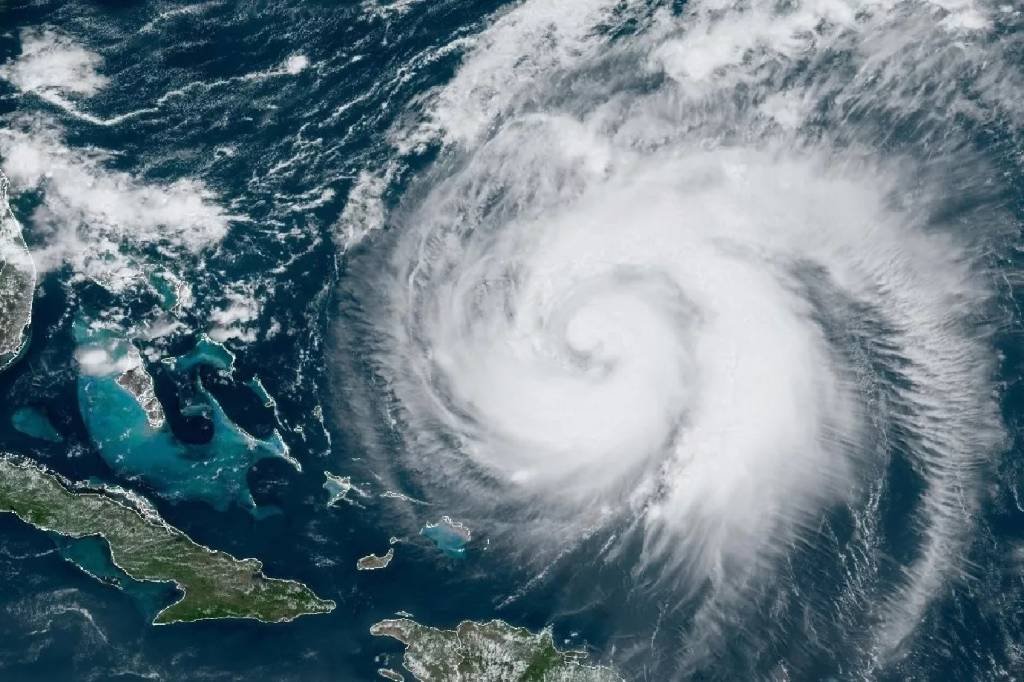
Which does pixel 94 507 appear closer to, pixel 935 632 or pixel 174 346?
pixel 174 346

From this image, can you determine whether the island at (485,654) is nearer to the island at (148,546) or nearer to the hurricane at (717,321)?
the hurricane at (717,321)

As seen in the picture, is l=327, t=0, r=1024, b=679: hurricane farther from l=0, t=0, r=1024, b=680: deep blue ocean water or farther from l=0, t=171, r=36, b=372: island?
l=0, t=171, r=36, b=372: island

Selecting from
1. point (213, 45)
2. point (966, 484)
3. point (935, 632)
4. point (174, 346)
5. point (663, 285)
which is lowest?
point (935, 632)

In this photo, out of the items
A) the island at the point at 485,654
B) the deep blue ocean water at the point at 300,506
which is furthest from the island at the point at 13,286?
the island at the point at 485,654

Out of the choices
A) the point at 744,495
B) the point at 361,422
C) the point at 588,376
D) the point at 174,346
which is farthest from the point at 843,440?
the point at 174,346

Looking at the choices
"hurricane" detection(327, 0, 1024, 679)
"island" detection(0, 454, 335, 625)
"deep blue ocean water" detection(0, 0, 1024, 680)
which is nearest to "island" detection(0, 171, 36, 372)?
"deep blue ocean water" detection(0, 0, 1024, 680)

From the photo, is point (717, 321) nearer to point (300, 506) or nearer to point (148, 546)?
point (300, 506)
